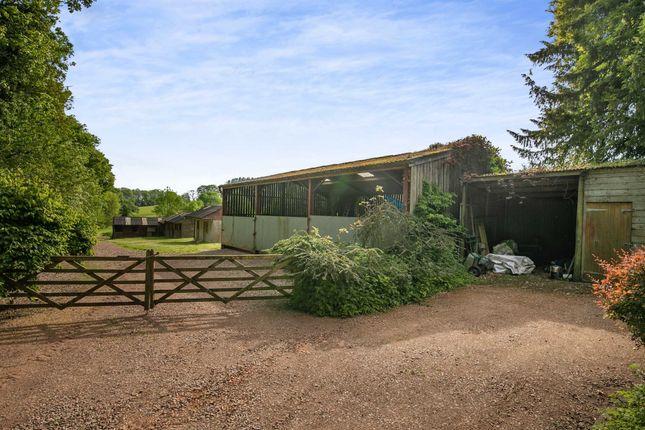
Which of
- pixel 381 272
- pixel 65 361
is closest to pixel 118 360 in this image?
pixel 65 361

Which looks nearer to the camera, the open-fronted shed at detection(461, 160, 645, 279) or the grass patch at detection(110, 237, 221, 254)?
the open-fronted shed at detection(461, 160, 645, 279)

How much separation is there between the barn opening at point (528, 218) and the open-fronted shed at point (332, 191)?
1.03 m

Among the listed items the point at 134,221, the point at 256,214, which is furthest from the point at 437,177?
the point at 134,221

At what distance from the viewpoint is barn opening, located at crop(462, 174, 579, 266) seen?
13.5 meters

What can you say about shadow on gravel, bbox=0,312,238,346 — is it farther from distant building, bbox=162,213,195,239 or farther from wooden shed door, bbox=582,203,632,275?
distant building, bbox=162,213,195,239

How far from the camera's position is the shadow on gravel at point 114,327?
543cm

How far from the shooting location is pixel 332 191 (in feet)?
53.9

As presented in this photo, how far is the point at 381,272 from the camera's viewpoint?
7.77 m

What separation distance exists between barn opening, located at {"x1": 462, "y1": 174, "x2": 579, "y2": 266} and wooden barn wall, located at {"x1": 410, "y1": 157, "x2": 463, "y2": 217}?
18.0 inches

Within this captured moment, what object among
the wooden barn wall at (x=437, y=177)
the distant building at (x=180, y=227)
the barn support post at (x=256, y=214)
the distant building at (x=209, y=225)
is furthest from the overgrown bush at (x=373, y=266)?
the distant building at (x=180, y=227)

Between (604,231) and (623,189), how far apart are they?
1.28 metres

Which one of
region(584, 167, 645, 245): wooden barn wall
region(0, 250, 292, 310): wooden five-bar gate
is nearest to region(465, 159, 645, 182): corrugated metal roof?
region(584, 167, 645, 245): wooden barn wall

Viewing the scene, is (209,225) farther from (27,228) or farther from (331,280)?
(331,280)

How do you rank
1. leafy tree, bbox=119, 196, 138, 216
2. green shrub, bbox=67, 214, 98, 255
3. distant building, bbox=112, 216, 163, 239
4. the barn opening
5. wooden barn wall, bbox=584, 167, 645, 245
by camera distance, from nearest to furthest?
wooden barn wall, bbox=584, 167, 645, 245 → the barn opening → green shrub, bbox=67, 214, 98, 255 → distant building, bbox=112, 216, 163, 239 → leafy tree, bbox=119, 196, 138, 216
